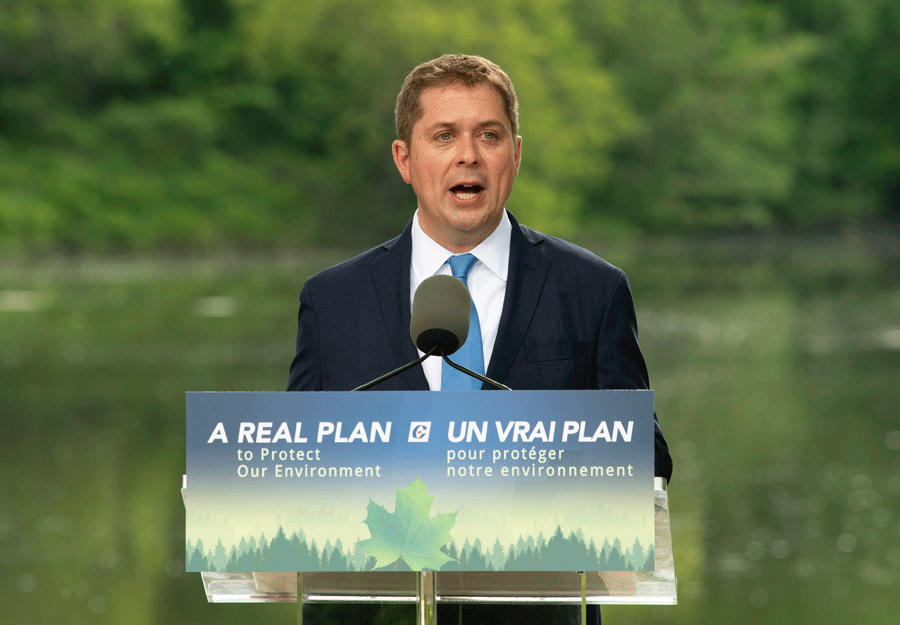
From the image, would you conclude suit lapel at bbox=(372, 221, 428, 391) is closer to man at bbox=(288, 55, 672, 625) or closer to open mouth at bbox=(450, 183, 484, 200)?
man at bbox=(288, 55, 672, 625)

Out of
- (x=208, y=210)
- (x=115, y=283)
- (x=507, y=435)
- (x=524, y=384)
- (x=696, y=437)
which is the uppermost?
(x=208, y=210)

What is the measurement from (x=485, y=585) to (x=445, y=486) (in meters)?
0.21

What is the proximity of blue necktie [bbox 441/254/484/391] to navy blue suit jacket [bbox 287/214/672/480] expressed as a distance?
32 millimetres

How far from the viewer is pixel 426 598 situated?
1851 mm

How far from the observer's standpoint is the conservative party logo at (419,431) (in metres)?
1.76

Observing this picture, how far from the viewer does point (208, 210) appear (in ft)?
132

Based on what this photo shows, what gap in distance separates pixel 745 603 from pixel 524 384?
18.4ft

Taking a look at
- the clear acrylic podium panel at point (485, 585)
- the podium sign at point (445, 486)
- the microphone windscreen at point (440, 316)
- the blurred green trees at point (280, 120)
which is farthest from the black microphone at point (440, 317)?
the blurred green trees at point (280, 120)

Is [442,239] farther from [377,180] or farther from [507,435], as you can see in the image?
[377,180]

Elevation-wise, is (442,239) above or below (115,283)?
below

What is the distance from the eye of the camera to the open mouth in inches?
94.7

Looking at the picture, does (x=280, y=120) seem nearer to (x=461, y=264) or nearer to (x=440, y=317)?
(x=461, y=264)

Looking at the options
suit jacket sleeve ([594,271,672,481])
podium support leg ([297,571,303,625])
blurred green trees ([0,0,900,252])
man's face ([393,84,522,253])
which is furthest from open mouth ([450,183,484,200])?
blurred green trees ([0,0,900,252])

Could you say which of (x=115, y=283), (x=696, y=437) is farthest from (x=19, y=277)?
(x=696, y=437)
